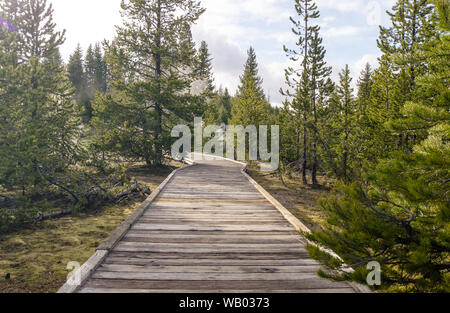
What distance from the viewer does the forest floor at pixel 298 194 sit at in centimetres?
1020

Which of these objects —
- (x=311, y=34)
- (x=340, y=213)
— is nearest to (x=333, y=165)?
(x=311, y=34)

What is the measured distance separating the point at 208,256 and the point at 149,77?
16293 millimetres

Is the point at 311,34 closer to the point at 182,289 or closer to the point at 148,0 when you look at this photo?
the point at 148,0

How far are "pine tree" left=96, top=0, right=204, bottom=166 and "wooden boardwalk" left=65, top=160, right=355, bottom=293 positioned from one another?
11650mm

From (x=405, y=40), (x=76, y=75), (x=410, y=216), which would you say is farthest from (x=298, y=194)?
(x=76, y=75)

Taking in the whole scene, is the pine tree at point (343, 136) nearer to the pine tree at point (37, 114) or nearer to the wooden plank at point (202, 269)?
the wooden plank at point (202, 269)

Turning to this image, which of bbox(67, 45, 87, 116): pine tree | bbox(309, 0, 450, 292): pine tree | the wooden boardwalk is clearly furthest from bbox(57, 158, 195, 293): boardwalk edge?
bbox(67, 45, 87, 116): pine tree

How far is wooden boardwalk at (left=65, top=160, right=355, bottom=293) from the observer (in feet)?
9.66

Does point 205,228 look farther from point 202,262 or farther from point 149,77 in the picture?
point 149,77

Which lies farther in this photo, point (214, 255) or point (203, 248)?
point (203, 248)

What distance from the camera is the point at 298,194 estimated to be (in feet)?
48.6

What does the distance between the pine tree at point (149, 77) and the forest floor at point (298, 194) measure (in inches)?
266

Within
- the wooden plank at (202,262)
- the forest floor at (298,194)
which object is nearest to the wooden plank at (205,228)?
the wooden plank at (202,262)

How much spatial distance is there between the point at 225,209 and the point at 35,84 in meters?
10.8
